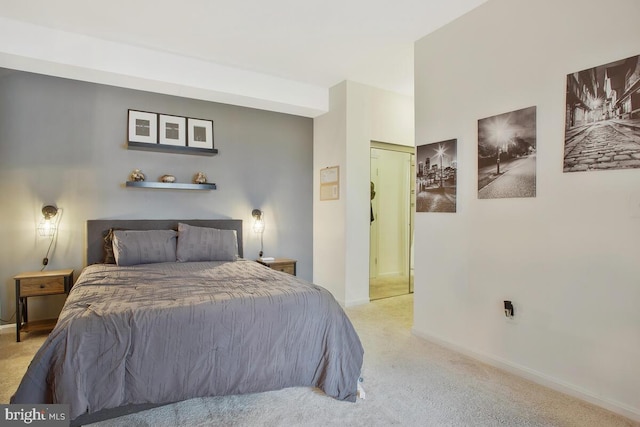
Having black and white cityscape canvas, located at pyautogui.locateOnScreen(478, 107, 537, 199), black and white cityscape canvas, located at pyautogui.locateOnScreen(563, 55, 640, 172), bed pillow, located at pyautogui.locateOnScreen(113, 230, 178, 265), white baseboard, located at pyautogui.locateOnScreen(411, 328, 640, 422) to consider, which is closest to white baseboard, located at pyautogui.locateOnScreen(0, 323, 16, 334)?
bed pillow, located at pyautogui.locateOnScreen(113, 230, 178, 265)

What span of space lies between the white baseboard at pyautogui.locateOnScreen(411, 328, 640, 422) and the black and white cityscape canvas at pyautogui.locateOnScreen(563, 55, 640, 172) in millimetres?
1397

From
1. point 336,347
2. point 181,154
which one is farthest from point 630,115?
point 181,154

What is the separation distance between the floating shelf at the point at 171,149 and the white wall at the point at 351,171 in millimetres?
1547

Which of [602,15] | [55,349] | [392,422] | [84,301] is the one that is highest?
[602,15]

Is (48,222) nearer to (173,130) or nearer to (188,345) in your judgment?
(173,130)

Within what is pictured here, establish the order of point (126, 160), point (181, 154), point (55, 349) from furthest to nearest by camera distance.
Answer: point (181, 154), point (126, 160), point (55, 349)

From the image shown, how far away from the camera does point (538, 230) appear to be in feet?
8.02

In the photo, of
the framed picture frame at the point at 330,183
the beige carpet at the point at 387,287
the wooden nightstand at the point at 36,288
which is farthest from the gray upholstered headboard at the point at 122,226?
the beige carpet at the point at 387,287

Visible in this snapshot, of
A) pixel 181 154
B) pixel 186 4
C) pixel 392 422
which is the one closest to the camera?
pixel 392 422

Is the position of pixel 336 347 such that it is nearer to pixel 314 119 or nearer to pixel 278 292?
pixel 278 292

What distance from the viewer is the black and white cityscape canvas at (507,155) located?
8.14ft

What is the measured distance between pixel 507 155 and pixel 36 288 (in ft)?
13.8

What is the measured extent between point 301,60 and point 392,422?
3.53 m

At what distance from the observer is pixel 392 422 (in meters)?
1.96
